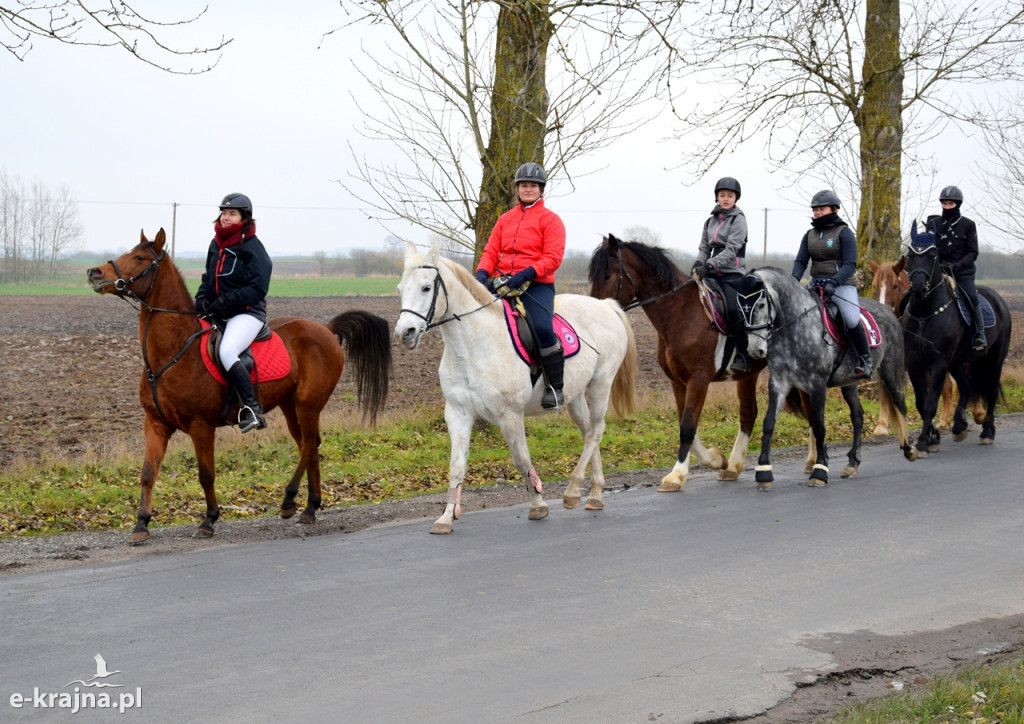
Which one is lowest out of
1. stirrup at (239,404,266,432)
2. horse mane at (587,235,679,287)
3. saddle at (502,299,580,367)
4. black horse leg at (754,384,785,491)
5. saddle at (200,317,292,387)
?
black horse leg at (754,384,785,491)

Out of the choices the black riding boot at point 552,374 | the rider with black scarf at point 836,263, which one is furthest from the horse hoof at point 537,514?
the rider with black scarf at point 836,263

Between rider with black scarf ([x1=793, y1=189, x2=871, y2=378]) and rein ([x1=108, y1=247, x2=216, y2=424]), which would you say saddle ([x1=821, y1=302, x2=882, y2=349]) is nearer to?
rider with black scarf ([x1=793, y1=189, x2=871, y2=378])

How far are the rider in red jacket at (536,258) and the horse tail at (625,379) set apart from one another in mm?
1666

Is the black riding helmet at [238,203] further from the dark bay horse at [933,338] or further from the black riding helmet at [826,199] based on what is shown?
the dark bay horse at [933,338]

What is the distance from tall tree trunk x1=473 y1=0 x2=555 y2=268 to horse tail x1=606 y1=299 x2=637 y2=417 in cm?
387

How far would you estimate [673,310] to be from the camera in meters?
11.5

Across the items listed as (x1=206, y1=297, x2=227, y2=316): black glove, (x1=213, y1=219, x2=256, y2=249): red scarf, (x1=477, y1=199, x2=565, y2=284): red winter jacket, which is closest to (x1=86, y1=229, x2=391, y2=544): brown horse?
(x1=206, y1=297, x2=227, y2=316): black glove

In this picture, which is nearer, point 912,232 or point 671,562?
point 671,562

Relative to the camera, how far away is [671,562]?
7793 millimetres

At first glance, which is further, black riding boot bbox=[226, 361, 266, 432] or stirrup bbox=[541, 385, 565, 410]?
stirrup bbox=[541, 385, 565, 410]

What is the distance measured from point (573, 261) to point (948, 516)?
52.8m

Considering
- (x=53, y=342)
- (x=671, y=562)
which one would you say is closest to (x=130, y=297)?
(x=671, y=562)

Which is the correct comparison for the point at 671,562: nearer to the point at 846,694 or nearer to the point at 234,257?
the point at 846,694

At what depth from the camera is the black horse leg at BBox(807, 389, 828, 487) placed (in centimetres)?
1117
